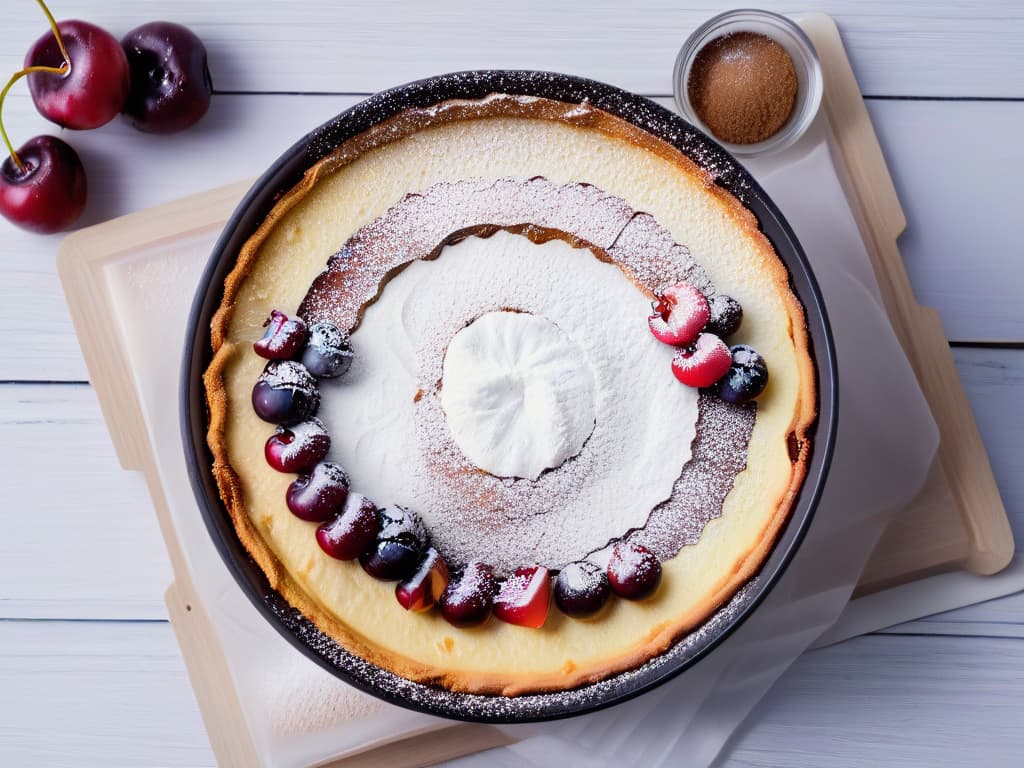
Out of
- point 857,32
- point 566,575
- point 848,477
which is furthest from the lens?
point 857,32

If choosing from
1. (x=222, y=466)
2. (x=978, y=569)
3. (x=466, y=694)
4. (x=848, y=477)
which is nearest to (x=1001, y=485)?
(x=978, y=569)

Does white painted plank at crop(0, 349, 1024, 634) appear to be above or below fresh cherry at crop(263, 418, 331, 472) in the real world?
below

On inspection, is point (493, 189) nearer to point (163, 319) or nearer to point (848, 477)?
point (163, 319)

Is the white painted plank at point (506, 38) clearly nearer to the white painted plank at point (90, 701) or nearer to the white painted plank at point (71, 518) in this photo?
the white painted plank at point (71, 518)

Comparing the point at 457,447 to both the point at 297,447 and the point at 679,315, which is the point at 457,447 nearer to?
the point at 297,447

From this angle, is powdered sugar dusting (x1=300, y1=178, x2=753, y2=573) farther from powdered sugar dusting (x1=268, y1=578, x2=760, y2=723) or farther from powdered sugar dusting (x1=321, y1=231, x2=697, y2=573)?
powdered sugar dusting (x1=268, y1=578, x2=760, y2=723)

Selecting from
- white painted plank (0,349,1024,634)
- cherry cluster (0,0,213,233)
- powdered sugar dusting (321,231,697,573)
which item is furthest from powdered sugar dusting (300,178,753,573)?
white painted plank (0,349,1024,634)

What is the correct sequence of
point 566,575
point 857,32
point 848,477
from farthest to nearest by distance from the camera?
point 857,32, point 848,477, point 566,575

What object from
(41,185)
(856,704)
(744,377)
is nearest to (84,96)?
(41,185)

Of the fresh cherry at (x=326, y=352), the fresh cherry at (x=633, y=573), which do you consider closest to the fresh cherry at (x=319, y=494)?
the fresh cherry at (x=326, y=352)
